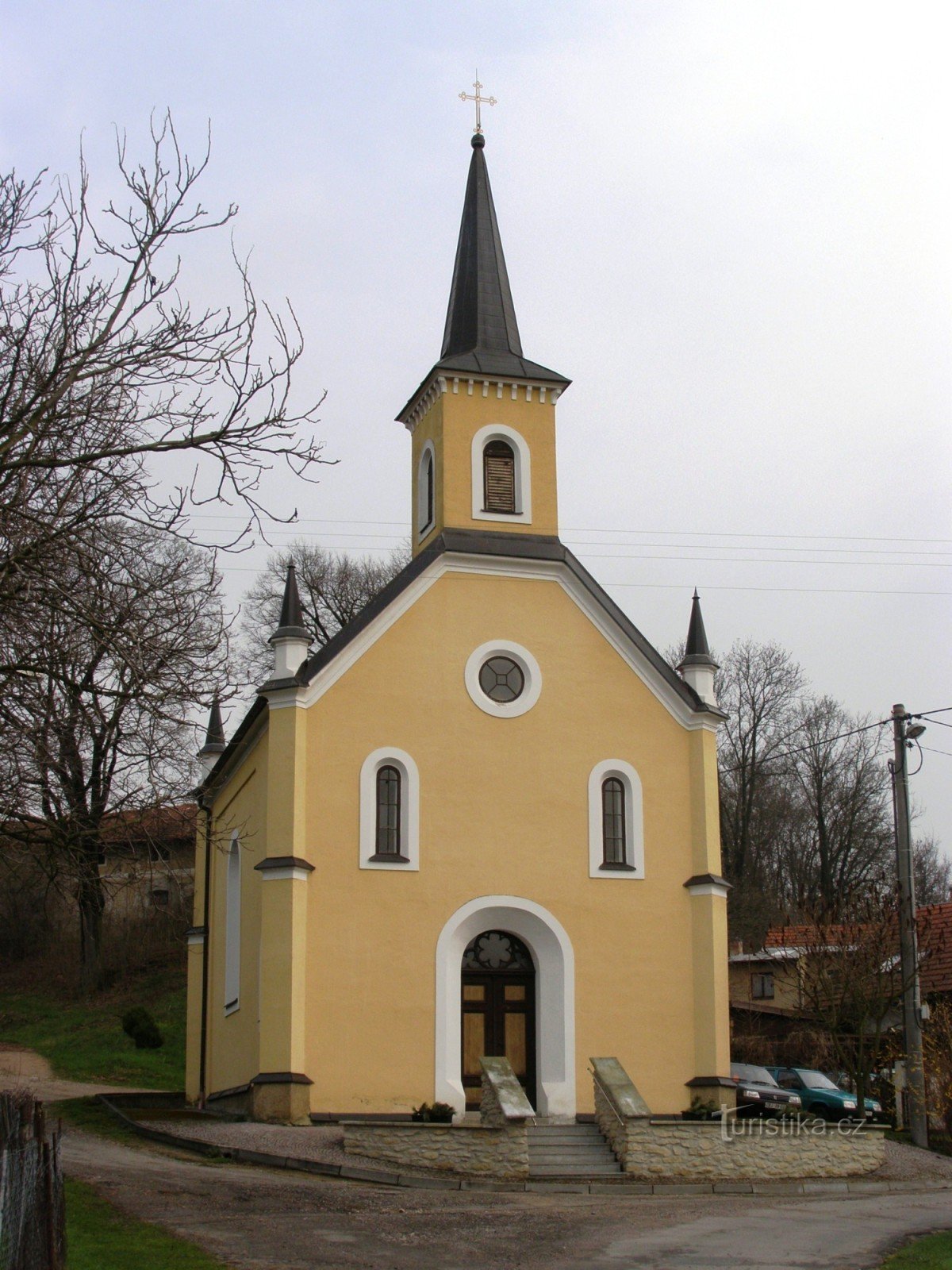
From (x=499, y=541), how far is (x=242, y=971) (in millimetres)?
8880

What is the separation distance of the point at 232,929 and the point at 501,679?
7.51 m

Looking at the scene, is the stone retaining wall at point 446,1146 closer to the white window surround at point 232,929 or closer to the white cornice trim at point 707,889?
the white cornice trim at point 707,889

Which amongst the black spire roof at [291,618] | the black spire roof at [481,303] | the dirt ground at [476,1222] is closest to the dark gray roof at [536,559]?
the black spire roof at [291,618]

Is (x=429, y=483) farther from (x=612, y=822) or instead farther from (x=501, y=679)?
(x=612, y=822)

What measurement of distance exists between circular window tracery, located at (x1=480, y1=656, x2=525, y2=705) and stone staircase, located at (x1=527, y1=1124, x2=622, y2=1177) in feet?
23.4

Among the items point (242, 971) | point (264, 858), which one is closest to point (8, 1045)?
point (242, 971)

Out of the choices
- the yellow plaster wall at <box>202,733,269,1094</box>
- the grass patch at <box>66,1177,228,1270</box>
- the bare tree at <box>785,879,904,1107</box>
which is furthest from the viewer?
the bare tree at <box>785,879,904,1107</box>

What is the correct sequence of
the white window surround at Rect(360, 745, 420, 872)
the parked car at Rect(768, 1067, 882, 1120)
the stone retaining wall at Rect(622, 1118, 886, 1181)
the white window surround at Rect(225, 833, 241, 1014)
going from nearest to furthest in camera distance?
the stone retaining wall at Rect(622, 1118, 886, 1181) < the white window surround at Rect(360, 745, 420, 872) < the white window surround at Rect(225, 833, 241, 1014) < the parked car at Rect(768, 1067, 882, 1120)

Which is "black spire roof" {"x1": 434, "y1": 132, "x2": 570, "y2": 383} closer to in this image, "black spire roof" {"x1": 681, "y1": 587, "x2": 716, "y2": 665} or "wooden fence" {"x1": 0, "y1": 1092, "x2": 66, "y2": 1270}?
"black spire roof" {"x1": 681, "y1": 587, "x2": 716, "y2": 665}

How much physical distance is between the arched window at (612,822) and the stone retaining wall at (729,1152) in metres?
5.44

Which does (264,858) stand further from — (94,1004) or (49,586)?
(94,1004)

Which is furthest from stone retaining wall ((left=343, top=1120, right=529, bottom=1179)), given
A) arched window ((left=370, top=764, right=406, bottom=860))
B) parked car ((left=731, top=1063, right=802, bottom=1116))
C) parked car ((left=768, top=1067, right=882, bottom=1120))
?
parked car ((left=768, top=1067, right=882, bottom=1120))

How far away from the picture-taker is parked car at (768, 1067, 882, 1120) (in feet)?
107

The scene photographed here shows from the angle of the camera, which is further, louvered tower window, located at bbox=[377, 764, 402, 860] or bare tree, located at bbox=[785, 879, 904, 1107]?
bare tree, located at bbox=[785, 879, 904, 1107]
